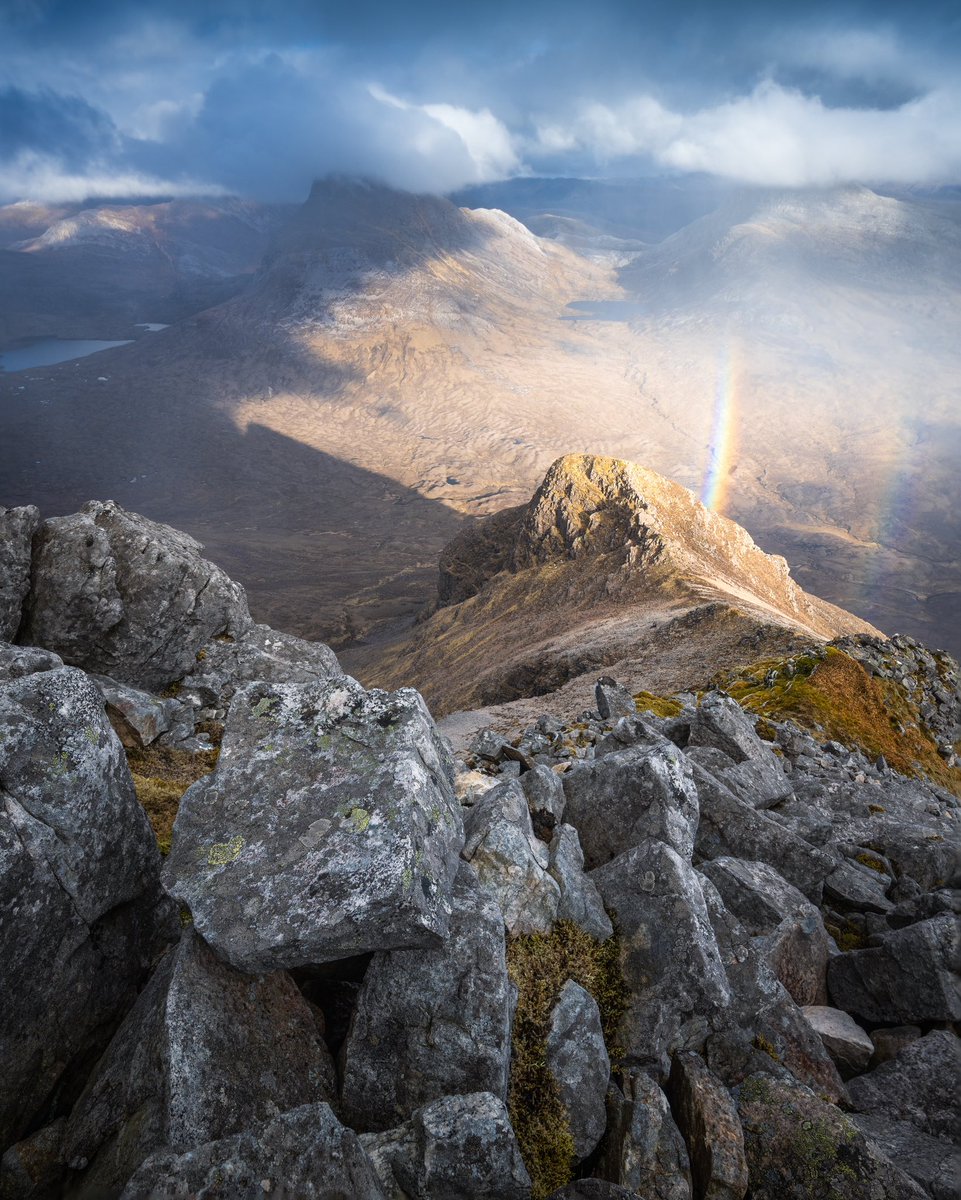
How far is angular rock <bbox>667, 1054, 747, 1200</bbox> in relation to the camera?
465 centimetres

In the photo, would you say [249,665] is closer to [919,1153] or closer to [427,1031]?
[427,1031]

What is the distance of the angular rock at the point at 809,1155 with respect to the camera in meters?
4.50

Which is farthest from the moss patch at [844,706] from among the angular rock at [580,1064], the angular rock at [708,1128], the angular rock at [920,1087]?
the angular rock at [580,1064]

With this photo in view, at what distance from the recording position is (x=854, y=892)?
28.6ft

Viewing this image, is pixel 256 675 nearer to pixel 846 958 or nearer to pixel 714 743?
pixel 714 743

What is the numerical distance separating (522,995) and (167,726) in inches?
386

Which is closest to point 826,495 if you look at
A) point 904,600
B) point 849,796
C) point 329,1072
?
point 904,600

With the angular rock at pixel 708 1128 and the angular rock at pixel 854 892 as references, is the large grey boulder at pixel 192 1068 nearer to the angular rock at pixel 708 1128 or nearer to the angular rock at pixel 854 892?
the angular rock at pixel 708 1128

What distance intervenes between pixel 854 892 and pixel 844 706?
48.5ft

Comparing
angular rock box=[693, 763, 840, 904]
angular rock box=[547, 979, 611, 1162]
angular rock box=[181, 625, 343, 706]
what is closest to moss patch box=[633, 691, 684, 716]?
angular rock box=[181, 625, 343, 706]

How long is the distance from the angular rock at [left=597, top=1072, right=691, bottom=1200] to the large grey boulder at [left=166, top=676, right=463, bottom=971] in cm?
189

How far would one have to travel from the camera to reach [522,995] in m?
5.57

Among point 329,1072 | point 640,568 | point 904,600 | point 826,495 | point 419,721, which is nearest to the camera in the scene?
point 329,1072

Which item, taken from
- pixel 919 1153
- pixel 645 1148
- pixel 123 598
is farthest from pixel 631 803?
pixel 123 598
